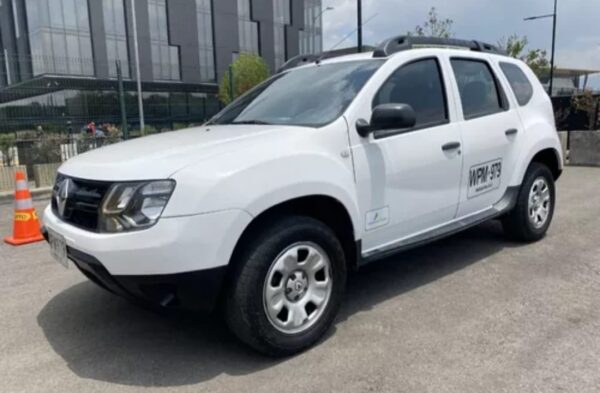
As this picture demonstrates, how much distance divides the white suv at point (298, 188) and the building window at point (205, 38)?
38649 mm

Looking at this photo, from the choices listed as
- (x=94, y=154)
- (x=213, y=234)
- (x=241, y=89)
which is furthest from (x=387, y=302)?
(x=241, y=89)

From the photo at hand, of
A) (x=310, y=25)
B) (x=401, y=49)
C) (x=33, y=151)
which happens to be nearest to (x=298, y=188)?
(x=401, y=49)

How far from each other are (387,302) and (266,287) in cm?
127

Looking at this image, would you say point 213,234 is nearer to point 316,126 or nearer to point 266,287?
point 266,287

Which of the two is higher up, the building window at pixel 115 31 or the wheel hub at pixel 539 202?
the building window at pixel 115 31

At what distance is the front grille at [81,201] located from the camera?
9.33 feet

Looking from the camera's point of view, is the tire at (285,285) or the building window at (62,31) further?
the building window at (62,31)

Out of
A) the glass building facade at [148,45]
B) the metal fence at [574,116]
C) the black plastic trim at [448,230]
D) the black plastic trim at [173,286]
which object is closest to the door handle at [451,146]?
the black plastic trim at [448,230]

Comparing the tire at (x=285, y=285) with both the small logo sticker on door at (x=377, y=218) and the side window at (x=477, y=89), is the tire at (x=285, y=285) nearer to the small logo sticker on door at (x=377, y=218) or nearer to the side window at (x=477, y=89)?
the small logo sticker on door at (x=377, y=218)

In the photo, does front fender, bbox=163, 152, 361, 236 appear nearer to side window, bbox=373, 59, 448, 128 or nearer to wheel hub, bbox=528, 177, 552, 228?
side window, bbox=373, 59, 448, 128

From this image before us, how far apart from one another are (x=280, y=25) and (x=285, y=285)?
46.5 m

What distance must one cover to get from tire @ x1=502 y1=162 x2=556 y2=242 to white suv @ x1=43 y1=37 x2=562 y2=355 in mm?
201

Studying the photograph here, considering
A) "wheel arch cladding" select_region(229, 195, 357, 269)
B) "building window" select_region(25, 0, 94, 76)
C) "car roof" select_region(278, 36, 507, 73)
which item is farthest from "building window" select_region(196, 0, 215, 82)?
"wheel arch cladding" select_region(229, 195, 357, 269)

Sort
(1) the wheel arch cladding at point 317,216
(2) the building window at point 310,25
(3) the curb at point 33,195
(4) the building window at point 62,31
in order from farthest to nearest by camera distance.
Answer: (2) the building window at point 310,25 → (4) the building window at point 62,31 → (3) the curb at point 33,195 → (1) the wheel arch cladding at point 317,216
